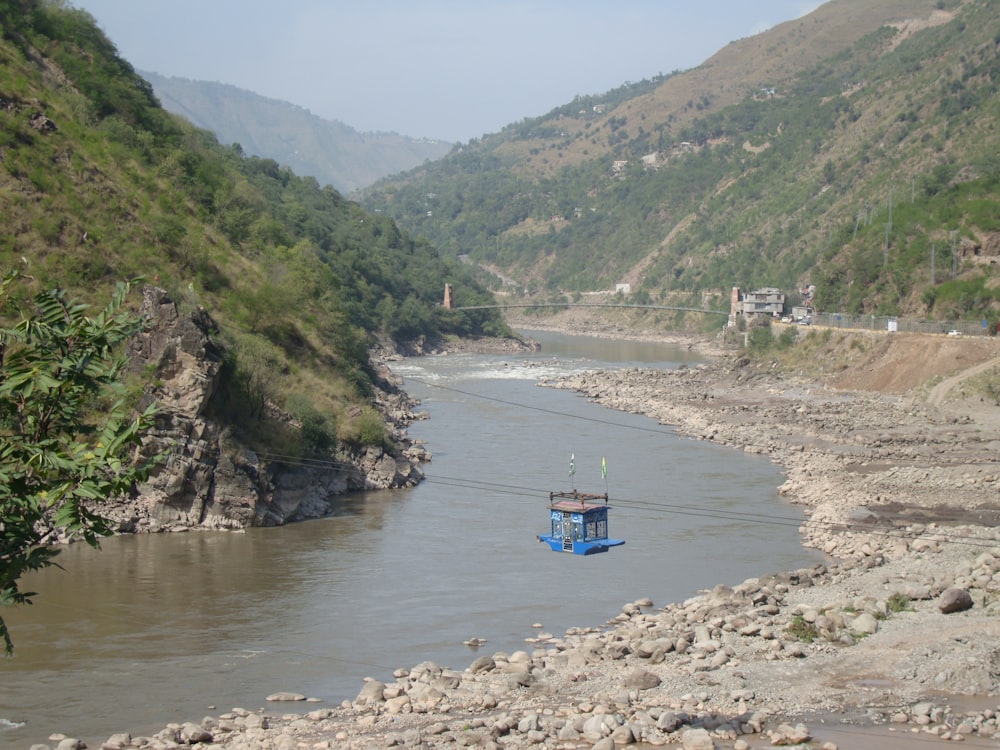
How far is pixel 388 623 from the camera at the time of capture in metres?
19.6

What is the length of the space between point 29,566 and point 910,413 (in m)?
38.5

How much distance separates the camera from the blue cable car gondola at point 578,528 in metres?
20.6

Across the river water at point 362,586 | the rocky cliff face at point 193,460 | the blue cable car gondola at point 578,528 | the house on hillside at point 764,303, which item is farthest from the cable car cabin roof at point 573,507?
the house on hillside at point 764,303

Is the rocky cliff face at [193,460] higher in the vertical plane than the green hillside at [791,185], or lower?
lower

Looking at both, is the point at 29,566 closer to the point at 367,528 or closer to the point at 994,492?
the point at 367,528

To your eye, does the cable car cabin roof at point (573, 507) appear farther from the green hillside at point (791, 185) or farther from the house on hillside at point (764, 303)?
the house on hillside at point (764, 303)

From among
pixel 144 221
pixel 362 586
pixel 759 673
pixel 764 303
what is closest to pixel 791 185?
pixel 764 303

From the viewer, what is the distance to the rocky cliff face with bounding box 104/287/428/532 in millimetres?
25141

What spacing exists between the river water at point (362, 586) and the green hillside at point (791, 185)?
89.5 feet

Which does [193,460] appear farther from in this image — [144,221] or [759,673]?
[759,673]

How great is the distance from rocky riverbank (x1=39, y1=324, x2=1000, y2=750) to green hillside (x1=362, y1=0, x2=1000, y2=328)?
101 feet

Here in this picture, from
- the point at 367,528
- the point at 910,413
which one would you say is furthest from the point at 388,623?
the point at 910,413

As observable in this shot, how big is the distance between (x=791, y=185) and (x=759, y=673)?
9724 centimetres

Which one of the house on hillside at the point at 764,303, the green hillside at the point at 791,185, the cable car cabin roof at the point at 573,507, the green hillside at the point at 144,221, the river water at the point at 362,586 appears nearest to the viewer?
the river water at the point at 362,586
